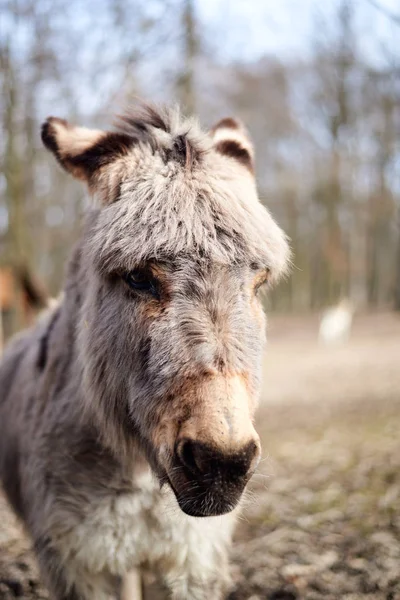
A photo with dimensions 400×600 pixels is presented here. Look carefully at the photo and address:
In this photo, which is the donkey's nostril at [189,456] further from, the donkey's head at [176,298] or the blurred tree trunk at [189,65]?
the blurred tree trunk at [189,65]

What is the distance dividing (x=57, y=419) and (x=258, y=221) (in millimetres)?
1464

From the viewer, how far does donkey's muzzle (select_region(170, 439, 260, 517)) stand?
185 centimetres

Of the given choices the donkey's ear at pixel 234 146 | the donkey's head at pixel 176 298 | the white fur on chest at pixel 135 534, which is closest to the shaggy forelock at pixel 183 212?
the donkey's head at pixel 176 298

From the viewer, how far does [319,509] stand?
15.9 feet

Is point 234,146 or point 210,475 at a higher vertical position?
point 234,146

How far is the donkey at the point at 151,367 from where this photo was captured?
200 centimetres

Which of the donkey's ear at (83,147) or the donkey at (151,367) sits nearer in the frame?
the donkey at (151,367)

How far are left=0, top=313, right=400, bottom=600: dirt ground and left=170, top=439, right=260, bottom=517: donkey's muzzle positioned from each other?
1.46 feet

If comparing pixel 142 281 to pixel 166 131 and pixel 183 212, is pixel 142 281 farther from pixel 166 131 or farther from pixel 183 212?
pixel 166 131

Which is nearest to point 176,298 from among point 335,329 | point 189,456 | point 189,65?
point 189,456

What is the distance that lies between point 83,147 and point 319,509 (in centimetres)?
357

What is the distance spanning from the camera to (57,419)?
3.00 metres

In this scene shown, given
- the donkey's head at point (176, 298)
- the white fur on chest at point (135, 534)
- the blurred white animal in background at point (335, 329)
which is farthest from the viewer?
the blurred white animal in background at point (335, 329)

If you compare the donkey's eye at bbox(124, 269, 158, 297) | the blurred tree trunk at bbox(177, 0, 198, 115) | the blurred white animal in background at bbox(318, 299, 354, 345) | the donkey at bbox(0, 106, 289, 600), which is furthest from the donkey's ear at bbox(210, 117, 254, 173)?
the blurred white animal in background at bbox(318, 299, 354, 345)
